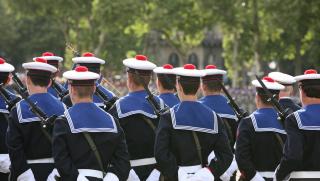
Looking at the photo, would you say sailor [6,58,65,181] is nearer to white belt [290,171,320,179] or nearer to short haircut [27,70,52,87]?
short haircut [27,70,52,87]

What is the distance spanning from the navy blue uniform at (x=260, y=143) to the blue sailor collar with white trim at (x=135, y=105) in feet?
3.16

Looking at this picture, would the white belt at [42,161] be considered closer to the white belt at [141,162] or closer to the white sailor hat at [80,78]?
the white sailor hat at [80,78]

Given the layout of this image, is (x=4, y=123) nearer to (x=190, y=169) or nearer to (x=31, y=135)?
(x=31, y=135)

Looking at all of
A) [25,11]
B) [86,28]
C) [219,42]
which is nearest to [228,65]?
[86,28]

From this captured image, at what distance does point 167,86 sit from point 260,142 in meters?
1.85

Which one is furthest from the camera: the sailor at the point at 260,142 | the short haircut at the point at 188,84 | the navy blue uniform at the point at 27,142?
the sailor at the point at 260,142

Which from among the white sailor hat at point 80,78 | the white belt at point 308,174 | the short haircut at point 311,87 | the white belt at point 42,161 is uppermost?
the white sailor hat at point 80,78

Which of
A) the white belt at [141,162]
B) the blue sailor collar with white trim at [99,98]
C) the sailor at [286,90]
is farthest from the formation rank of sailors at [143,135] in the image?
the blue sailor collar with white trim at [99,98]

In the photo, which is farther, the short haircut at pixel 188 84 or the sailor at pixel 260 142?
the sailor at pixel 260 142

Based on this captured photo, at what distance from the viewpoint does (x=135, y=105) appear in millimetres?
7977

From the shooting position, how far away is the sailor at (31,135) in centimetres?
704

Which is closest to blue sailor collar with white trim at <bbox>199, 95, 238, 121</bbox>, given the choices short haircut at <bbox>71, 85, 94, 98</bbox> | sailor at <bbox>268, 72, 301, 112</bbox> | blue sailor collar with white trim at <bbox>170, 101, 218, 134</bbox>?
sailor at <bbox>268, 72, 301, 112</bbox>

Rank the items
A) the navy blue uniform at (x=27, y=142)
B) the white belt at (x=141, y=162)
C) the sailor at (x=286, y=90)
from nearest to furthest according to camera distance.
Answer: the navy blue uniform at (x=27, y=142) < the white belt at (x=141, y=162) < the sailor at (x=286, y=90)

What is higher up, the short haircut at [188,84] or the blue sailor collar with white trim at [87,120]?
the short haircut at [188,84]
